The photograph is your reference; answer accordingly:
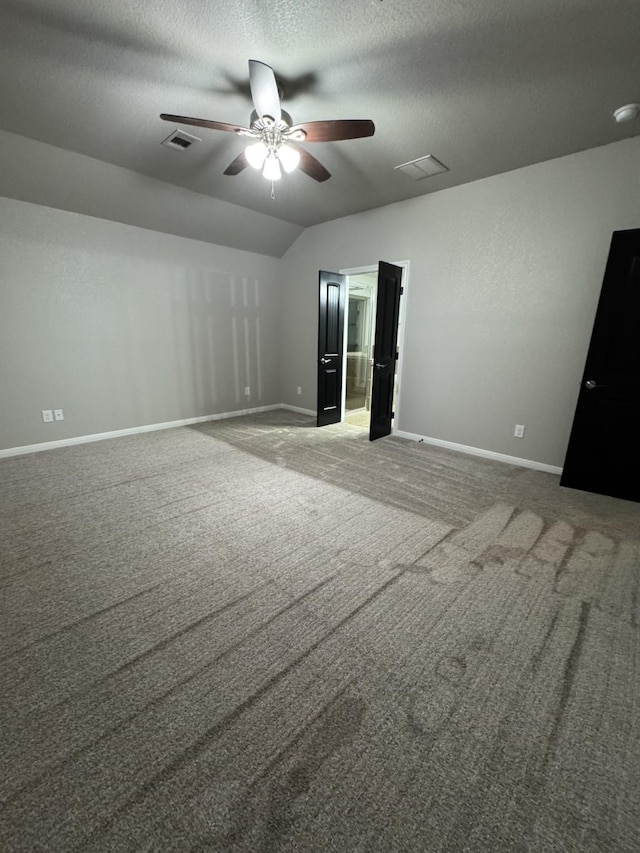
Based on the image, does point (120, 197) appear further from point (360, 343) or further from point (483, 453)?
point (483, 453)

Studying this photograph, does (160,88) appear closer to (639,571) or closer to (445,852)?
(445,852)

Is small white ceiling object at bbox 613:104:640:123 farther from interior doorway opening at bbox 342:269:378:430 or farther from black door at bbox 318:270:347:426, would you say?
interior doorway opening at bbox 342:269:378:430

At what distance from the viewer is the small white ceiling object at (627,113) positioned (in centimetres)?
226

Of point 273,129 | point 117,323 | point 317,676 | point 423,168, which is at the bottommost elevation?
point 317,676

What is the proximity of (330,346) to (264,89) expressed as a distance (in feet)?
10.5

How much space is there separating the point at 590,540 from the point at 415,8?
3203 mm

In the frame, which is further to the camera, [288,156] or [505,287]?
[505,287]

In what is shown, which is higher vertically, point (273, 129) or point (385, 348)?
point (273, 129)

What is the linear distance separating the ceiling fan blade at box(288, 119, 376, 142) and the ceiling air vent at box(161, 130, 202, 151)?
3.85 feet

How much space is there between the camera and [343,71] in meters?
2.09

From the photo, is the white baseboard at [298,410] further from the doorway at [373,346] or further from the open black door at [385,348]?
the open black door at [385,348]

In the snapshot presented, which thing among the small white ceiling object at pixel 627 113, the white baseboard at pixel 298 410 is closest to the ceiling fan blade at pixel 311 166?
the small white ceiling object at pixel 627 113

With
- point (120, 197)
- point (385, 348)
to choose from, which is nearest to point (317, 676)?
point (385, 348)

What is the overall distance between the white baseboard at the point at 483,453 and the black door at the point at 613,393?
1.16 feet
